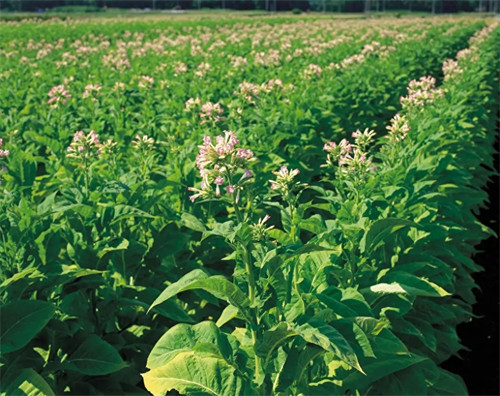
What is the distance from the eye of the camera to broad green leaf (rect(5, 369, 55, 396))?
2842mm

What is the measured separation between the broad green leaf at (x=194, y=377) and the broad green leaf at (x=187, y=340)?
0.08 metres

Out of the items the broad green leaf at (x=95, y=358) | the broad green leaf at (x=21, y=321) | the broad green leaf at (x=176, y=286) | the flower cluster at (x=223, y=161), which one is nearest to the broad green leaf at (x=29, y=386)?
the broad green leaf at (x=21, y=321)

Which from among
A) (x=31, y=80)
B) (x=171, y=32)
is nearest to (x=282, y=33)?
(x=171, y=32)

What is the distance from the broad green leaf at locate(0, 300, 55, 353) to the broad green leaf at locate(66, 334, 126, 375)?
414mm

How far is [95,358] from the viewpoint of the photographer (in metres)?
3.33

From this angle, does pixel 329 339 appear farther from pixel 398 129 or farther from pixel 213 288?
pixel 398 129

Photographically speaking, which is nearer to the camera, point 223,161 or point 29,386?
point 223,161

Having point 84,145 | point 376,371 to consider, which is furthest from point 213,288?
point 84,145

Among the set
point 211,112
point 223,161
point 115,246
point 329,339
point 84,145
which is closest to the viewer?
point 329,339

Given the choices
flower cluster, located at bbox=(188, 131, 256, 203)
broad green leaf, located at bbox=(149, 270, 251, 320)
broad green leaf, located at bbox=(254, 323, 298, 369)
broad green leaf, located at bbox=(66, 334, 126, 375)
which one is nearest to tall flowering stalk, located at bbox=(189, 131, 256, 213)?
flower cluster, located at bbox=(188, 131, 256, 203)

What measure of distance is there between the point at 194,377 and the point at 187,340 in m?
0.20

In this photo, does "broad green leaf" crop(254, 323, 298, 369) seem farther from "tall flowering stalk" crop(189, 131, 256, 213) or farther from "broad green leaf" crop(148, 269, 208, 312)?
"tall flowering stalk" crop(189, 131, 256, 213)

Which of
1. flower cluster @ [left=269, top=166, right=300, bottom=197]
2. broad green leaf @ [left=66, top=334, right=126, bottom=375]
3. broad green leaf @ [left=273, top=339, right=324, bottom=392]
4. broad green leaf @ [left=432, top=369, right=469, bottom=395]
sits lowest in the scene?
broad green leaf @ [left=432, top=369, right=469, bottom=395]

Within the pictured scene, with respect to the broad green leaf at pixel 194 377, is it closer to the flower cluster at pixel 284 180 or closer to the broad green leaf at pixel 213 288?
the broad green leaf at pixel 213 288
